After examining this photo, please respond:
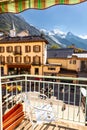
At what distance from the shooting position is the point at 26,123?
303 cm

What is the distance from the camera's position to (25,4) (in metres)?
2.00

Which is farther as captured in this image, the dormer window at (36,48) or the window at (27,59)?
the window at (27,59)

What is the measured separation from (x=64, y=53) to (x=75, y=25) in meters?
51.7

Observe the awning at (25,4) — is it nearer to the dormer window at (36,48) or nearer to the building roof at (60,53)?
the dormer window at (36,48)

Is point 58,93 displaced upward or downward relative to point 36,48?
upward

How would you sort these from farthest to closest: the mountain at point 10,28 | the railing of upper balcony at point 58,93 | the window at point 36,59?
the window at point 36,59
the railing of upper balcony at point 58,93
the mountain at point 10,28

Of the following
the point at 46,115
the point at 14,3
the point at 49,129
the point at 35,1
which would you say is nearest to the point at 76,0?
the point at 35,1

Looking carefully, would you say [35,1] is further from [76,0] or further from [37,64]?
[37,64]

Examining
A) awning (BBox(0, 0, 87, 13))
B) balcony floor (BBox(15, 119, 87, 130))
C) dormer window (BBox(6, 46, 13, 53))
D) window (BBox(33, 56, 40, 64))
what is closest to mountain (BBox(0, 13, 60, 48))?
awning (BBox(0, 0, 87, 13))

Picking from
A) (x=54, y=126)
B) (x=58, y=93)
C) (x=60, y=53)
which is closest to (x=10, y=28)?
(x=60, y=53)

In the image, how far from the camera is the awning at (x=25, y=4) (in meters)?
1.90

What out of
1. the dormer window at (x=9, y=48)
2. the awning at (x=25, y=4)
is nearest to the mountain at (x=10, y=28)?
the awning at (x=25, y=4)

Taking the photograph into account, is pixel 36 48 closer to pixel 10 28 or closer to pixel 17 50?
pixel 17 50

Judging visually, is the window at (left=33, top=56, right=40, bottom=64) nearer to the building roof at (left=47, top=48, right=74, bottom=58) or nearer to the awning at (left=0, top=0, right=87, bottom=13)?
the building roof at (left=47, top=48, right=74, bottom=58)
